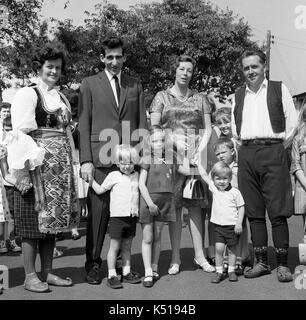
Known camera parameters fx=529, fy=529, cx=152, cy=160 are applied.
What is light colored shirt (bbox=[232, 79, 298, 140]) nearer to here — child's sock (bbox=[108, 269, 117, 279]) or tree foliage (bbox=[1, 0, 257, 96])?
A: child's sock (bbox=[108, 269, 117, 279])

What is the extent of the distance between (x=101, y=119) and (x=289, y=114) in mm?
1702

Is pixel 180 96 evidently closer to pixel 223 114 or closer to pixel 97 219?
pixel 223 114

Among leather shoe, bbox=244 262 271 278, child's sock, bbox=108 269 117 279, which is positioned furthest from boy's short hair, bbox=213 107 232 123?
child's sock, bbox=108 269 117 279

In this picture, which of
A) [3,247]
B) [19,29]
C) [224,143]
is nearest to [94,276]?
[224,143]

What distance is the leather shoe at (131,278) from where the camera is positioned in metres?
4.62

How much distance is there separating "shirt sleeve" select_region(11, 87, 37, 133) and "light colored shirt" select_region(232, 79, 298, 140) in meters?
1.91

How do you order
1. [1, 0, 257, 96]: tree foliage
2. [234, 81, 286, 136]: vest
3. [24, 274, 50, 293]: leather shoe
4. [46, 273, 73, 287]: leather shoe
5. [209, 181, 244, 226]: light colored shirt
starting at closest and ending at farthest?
[24, 274, 50, 293]: leather shoe → [46, 273, 73, 287]: leather shoe → [234, 81, 286, 136]: vest → [209, 181, 244, 226]: light colored shirt → [1, 0, 257, 96]: tree foliage

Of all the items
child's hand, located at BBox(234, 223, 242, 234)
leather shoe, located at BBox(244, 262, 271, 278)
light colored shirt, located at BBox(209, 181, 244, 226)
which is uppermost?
light colored shirt, located at BBox(209, 181, 244, 226)

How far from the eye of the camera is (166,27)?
27016mm

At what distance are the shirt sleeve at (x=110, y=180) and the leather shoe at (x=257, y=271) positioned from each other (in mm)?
1461

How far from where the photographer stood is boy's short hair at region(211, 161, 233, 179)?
4.89 metres
